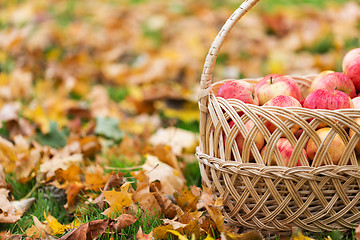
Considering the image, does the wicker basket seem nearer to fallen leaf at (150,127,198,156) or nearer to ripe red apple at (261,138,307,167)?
ripe red apple at (261,138,307,167)

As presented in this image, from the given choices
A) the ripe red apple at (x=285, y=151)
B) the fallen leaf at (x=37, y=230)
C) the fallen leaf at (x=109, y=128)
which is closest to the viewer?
the ripe red apple at (x=285, y=151)

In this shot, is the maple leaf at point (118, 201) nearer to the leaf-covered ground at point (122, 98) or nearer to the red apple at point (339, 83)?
the leaf-covered ground at point (122, 98)

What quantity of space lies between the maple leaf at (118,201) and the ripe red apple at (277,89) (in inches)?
22.2

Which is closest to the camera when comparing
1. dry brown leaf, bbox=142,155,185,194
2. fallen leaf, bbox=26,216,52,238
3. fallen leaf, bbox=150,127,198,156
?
fallen leaf, bbox=26,216,52,238

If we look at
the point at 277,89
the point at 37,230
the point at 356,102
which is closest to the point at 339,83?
the point at 356,102

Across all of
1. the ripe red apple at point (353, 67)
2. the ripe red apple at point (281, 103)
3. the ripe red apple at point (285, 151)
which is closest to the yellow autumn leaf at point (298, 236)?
the ripe red apple at point (285, 151)

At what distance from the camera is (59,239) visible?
4.06 ft

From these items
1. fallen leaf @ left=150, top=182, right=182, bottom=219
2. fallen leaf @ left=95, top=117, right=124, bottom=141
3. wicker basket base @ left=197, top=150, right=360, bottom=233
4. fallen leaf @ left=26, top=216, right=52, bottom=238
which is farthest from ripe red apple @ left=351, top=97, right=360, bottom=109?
fallen leaf @ left=95, top=117, right=124, bottom=141

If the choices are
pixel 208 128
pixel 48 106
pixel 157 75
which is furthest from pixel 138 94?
pixel 208 128

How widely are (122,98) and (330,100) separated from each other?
194 cm

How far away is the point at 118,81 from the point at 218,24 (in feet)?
5.00

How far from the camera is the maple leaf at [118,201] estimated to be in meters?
1.35

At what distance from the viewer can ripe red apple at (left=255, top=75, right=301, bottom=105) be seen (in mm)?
1398

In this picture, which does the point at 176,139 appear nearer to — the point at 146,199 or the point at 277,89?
the point at 146,199
